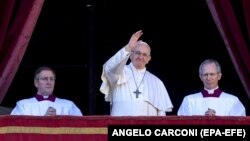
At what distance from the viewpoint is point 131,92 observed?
827 cm

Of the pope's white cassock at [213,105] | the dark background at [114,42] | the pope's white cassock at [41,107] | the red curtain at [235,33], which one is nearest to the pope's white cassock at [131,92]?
the pope's white cassock at [213,105]

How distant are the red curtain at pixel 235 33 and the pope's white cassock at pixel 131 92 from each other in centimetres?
72

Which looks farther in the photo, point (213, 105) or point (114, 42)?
point (114, 42)

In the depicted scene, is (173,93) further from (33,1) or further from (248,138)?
(248,138)

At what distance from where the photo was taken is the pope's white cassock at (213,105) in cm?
810

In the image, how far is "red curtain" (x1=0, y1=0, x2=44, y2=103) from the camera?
8.19 m

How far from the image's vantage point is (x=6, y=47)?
823cm

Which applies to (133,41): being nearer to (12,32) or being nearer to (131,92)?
(131,92)

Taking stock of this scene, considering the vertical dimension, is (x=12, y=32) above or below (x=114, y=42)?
below

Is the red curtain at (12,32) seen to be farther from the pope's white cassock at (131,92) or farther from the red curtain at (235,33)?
the red curtain at (235,33)

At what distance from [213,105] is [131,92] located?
71 centimetres

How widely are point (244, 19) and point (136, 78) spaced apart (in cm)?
107

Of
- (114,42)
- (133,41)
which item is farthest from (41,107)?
(114,42)

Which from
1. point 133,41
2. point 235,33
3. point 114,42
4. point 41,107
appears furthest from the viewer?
point 114,42
